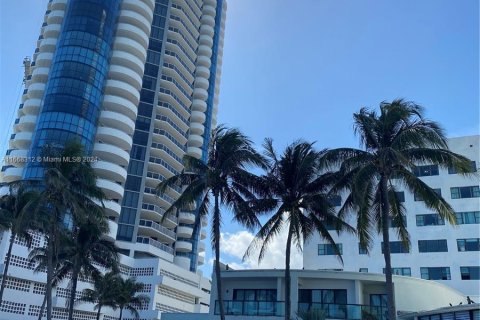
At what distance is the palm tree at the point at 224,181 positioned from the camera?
27812 mm

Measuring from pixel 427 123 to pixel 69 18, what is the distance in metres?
70.3

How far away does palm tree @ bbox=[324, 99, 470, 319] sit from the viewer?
72.4 ft

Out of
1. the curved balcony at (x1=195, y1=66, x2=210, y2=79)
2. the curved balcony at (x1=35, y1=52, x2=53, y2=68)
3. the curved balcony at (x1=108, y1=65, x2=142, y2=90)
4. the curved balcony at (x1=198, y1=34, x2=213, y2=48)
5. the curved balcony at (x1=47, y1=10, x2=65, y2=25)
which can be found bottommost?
the curved balcony at (x1=108, y1=65, x2=142, y2=90)

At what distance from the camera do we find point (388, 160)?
73.5 feet

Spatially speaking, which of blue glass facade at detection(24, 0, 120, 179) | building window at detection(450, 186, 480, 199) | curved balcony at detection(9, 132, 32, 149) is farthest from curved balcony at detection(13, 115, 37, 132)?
building window at detection(450, 186, 480, 199)

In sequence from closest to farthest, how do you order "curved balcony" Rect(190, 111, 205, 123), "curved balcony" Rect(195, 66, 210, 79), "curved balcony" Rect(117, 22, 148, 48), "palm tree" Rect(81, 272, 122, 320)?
"palm tree" Rect(81, 272, 122, 320), "curved balcony" Rect(117, 22, 148, 48), "curved balcony" Rect(190, 111, 205, 123), "curved balcony" Rect(195, 66, 210, 79)

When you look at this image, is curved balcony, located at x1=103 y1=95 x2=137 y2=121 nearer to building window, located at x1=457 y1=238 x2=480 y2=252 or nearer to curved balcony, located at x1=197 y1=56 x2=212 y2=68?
curved balcony, located at x1=197 y1=56 x2=212 y2=68

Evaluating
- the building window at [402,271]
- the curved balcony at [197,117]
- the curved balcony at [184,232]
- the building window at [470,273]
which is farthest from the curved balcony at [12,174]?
the building window at [470,273]

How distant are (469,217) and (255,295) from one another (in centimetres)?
3326

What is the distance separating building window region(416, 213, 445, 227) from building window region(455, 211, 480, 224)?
6.91 feet

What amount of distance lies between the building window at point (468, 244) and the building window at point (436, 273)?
2.92m

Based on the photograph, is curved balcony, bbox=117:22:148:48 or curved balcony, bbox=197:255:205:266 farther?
curved balcony, bbox=197:255:205:266

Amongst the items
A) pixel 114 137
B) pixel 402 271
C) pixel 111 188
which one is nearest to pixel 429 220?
pixel 402 271

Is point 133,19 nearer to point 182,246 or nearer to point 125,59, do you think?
point 125,59
